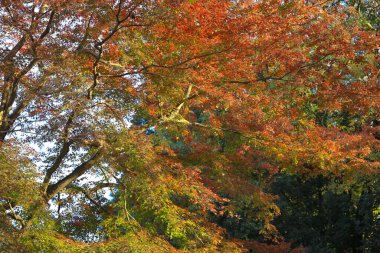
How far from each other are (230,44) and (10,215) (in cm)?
387

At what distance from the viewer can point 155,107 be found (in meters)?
8.61

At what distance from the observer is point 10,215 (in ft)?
21.0

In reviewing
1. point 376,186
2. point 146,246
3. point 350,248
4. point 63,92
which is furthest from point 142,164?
point 350,248

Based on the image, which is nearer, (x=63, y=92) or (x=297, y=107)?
(x=63, y=92)

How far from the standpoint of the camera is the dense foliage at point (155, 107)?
20.6 ft

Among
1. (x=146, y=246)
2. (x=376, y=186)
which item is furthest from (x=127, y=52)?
(x=376, y=186)

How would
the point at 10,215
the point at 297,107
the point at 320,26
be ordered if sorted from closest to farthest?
the point at 10,215 < the point at 320,26 < the point at 297,107

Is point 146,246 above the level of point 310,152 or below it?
below

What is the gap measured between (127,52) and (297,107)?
3934mm

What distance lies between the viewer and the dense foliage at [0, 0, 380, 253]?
247 inches

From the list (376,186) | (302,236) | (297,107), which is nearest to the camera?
(297,107)

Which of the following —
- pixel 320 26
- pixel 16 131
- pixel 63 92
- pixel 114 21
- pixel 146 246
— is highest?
pixel 320 26

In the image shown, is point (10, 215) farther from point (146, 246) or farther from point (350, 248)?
point (350, 248)

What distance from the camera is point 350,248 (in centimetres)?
1305
